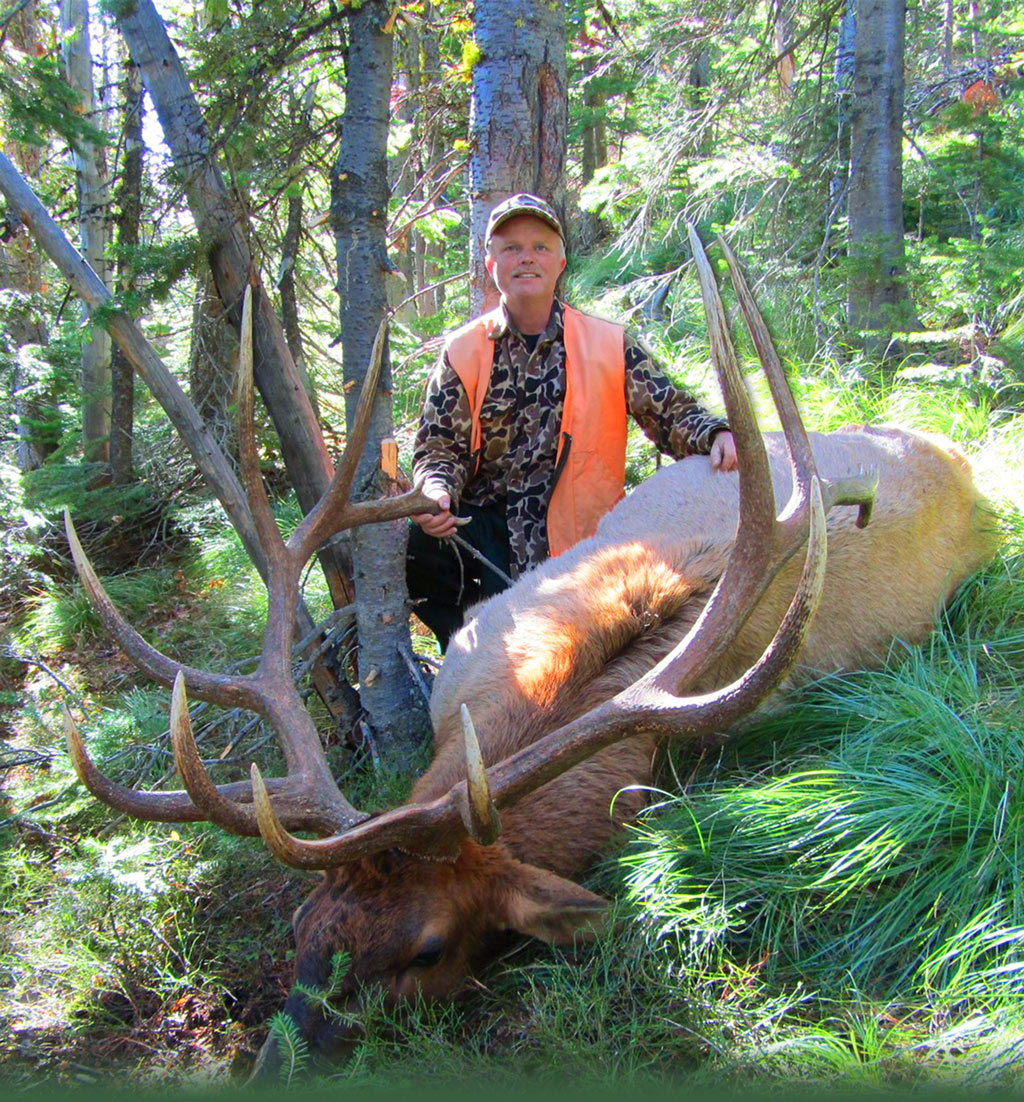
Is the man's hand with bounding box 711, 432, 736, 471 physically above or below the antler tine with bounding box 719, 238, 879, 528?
below

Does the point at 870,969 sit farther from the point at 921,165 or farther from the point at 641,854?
the point at 921,165

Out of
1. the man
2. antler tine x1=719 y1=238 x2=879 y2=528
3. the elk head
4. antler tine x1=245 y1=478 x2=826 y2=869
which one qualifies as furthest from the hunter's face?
antler tine x1=245 y1=478 x2=826 y2=869

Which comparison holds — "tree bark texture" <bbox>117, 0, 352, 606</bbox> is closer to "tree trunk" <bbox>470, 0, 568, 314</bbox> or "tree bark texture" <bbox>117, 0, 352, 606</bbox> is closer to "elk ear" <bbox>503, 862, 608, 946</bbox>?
"tree trunk" <bbox>470, 0, 568, 314</bbox>

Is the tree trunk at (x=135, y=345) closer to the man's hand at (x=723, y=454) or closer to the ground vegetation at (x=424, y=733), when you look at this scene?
the ground vegetation at (x=424, y=733)

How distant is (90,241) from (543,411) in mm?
8621

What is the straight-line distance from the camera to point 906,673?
12.0ft

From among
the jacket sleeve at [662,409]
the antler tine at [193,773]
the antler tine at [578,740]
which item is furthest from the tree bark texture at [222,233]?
the antler tine at [578,740]

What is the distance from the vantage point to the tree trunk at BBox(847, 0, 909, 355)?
719 cm

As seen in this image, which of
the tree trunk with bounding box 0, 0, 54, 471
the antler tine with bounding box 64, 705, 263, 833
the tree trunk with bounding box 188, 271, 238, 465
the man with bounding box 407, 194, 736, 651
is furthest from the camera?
the tree trunk with bounding box 0, 0, 54, 471

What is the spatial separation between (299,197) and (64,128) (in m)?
1.42

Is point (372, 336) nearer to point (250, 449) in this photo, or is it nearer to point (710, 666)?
point (250, 449)

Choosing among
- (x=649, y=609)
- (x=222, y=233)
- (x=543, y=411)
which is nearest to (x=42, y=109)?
(x=222, y=233)

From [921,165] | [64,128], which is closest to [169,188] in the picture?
[64,128]

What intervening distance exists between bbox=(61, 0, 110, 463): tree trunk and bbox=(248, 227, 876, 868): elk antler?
7.87 m
